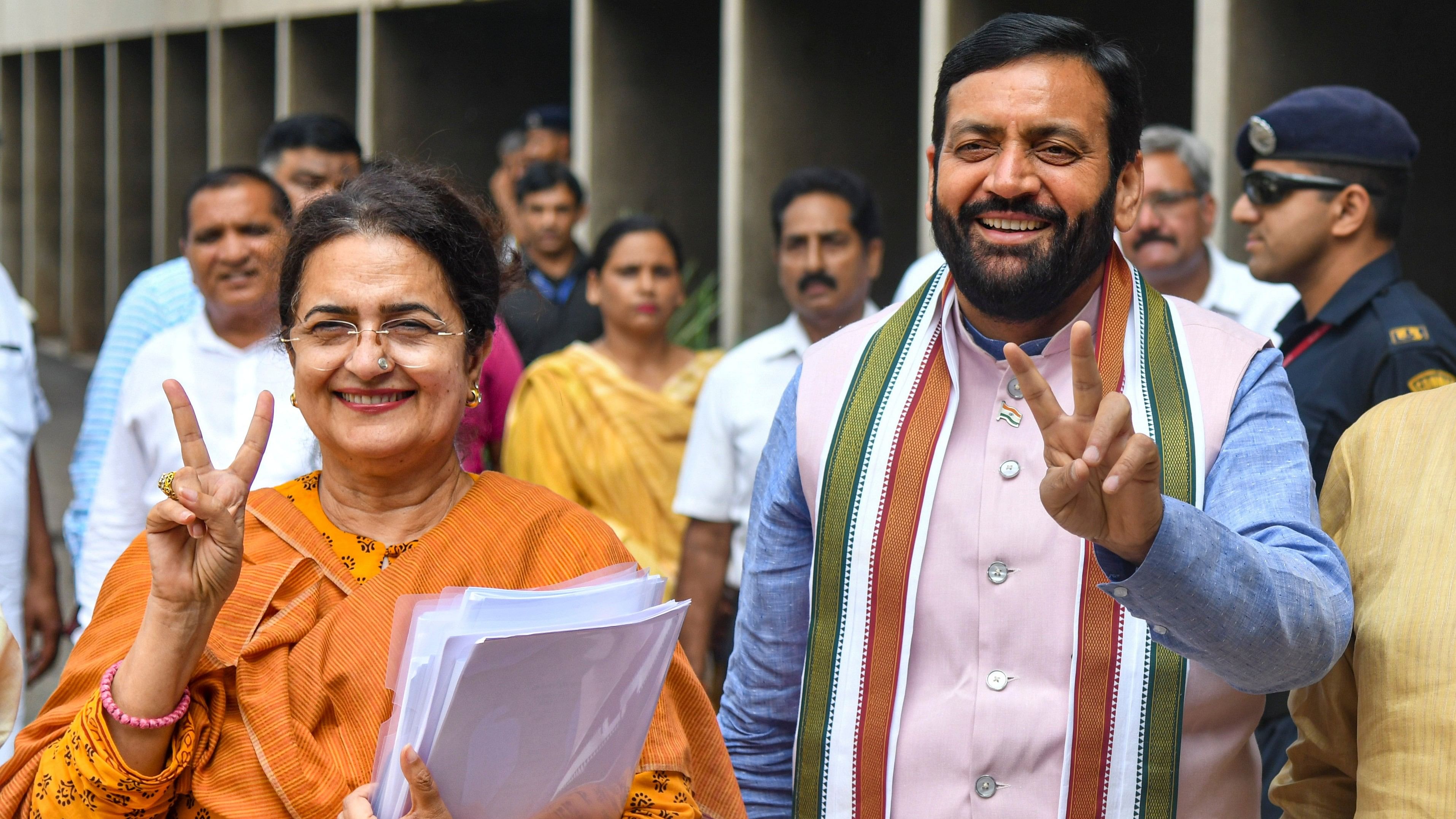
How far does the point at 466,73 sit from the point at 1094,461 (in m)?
8.01

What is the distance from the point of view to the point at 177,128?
11.0 meters

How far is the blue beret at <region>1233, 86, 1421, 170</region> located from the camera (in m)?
3.33

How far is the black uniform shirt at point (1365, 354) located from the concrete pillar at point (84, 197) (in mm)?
11840

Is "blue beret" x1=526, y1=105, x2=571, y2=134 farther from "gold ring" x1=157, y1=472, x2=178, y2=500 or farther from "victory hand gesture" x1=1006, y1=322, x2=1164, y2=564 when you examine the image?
"victory hand gesture" x1=1006, y1=322, x2=1164, y2=564

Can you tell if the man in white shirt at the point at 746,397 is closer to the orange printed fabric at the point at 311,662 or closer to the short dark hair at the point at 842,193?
the short dark hair at the point at 842,193

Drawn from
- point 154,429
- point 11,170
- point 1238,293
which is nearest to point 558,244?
point 1238,293

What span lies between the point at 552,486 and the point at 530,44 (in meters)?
5.63

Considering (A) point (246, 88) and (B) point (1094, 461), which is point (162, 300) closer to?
(B) point (1094, 461)

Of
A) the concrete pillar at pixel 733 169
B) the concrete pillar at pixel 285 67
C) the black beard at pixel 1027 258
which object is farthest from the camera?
the concrete pillar at pixel 285 67

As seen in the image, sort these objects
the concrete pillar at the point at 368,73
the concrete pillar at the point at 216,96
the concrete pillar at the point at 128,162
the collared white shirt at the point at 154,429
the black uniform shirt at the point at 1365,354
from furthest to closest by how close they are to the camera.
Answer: the concrete pillar at the point at 128,162, the concrete pillar at the point at 216,96, the concrete pillar at the point at 368,73, the collared white shirt at the point at 154,429, the black uniform shirt at the point at 1365,354

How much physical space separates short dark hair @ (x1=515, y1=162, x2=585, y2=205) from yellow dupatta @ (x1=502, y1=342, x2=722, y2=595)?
4.57ft

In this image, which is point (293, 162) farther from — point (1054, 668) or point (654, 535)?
point (1054, 668)

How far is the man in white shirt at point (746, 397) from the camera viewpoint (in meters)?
4.18

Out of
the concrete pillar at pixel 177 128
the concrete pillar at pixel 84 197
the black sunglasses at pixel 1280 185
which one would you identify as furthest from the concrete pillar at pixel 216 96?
the black sunglasses at pixel 1280 185
